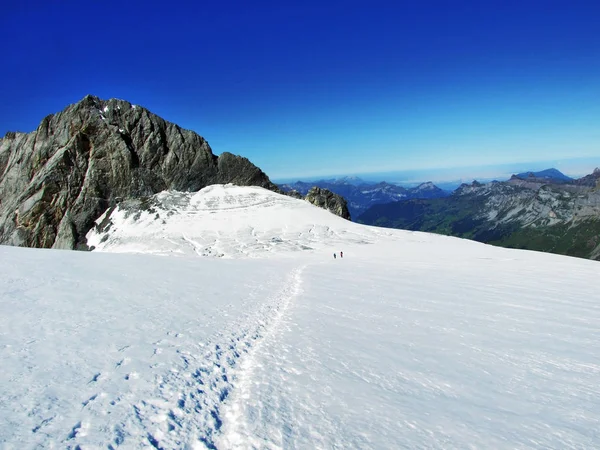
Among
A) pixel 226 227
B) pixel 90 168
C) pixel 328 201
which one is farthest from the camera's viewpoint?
pixel 328 201

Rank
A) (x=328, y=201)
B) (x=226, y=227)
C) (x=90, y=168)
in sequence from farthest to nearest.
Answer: (x=328, y=201)
(x=90, y=168)
(x=226, y=227)

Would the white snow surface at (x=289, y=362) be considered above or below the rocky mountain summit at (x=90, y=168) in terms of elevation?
below

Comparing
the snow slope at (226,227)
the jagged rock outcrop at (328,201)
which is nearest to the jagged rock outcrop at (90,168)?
the snow slope at (226,227)

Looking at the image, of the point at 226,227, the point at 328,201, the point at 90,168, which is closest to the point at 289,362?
the point at 226,227

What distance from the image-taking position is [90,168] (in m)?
85.0

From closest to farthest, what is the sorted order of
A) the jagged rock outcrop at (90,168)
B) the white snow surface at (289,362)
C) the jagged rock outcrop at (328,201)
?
the white snow surface at (289,362) < the jagged rock outcrop at (90,168) < the jagged rock outcrop at (328,201)

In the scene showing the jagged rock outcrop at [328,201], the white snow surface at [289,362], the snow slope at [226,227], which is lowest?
the white snow surface at [289,362]

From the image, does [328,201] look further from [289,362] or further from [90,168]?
[289,362]

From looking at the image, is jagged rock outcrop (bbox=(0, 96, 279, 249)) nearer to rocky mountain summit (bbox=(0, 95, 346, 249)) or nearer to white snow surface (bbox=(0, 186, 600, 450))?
rocky mountain summit (bbox=(0, 95, 346, 249))

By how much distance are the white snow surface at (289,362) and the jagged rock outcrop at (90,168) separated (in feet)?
214

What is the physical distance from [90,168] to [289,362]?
92.9 meters

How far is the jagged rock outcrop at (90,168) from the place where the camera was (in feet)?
257

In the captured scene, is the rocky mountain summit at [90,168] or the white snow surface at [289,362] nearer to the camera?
the white snow surface at [289,362]

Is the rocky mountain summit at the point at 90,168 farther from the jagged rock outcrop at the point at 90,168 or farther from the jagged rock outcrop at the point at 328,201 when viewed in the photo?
the jagged rock outcrop at the point at 328,201
